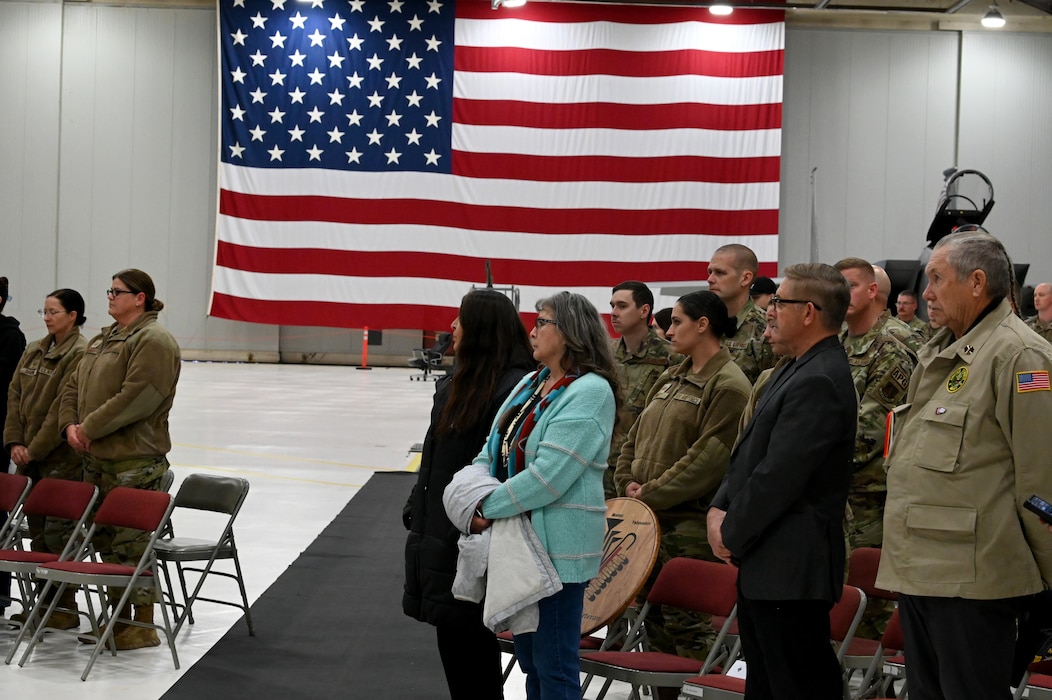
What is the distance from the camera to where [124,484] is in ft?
17.3

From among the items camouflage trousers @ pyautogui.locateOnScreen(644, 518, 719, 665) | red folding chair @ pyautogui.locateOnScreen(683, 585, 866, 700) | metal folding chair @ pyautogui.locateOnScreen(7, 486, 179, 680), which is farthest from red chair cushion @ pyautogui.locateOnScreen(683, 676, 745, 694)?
metal folding chair @ pyautogui.locateOnScreen(7, 486, 179, 680)

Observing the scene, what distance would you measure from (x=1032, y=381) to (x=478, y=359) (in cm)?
154

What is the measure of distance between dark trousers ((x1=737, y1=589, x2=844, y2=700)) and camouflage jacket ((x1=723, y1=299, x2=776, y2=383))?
1.92m

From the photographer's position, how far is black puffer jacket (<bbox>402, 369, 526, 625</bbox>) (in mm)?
3201

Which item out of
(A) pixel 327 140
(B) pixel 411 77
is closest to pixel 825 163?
(B) pixel 411 77

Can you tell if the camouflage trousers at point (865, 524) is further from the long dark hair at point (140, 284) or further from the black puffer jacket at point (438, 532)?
the long dark hair at point (140, 284)

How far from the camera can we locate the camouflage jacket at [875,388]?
4.27 metres

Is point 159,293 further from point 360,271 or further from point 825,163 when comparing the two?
point 825,163

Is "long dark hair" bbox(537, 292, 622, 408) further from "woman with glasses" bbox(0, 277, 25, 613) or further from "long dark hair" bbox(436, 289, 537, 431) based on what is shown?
"woman with glasses" bbox(0, 277, 25, 613)

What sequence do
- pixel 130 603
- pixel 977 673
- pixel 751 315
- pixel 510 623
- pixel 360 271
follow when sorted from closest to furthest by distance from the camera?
pixel 977 673, pixel 510 623, pixel 751 315, pixel 130 603, pixel 360 271

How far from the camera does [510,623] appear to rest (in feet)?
9.89

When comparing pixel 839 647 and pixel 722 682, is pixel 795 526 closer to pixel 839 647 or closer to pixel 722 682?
pixel 722 682

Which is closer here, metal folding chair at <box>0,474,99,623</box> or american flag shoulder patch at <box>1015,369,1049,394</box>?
american flag shoulder patch at <box>1015,369,1049,394</box>

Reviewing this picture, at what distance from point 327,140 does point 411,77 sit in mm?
1972
